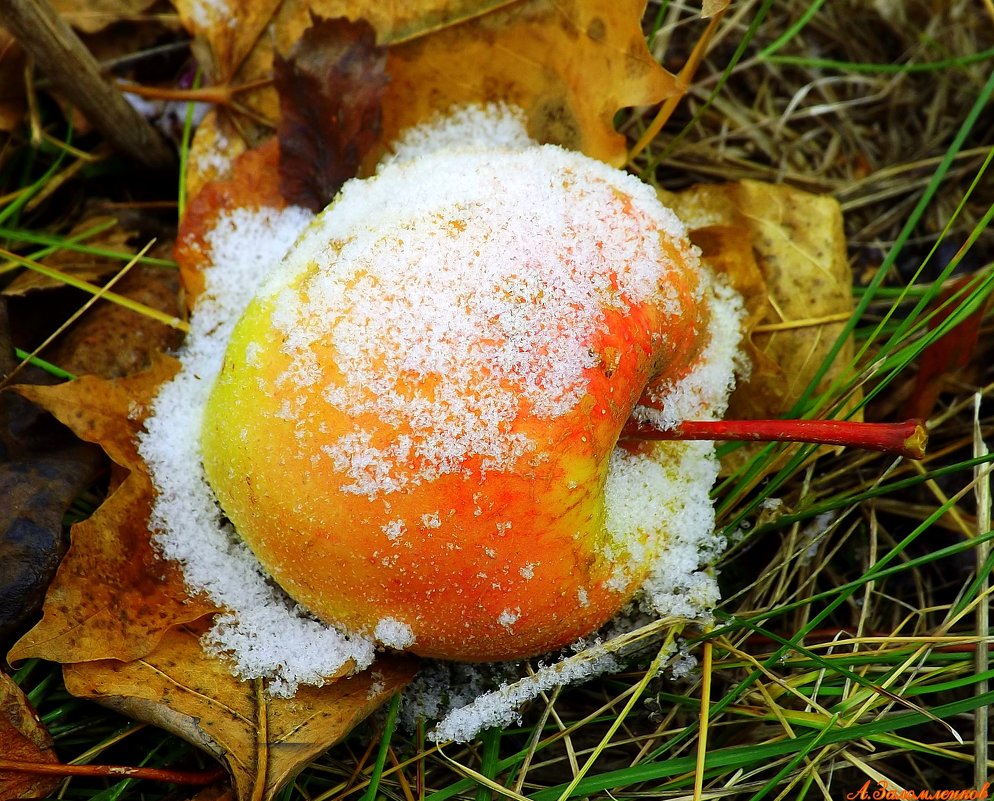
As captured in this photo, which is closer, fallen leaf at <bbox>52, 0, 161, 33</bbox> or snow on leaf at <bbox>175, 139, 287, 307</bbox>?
snow on leaf at <bbox>175, 139, 287, 307</bbox>

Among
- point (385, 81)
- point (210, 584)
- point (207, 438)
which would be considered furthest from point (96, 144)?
point (210, 584)

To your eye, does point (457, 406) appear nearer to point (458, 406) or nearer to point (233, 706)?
point (458, 406)

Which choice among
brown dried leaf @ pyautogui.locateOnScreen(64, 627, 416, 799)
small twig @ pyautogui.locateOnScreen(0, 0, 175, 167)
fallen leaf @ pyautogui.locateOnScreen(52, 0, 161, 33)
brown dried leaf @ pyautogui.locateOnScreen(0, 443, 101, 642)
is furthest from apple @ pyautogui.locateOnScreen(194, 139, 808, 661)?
fallen leaf @ pyautogui.locateOnScreen(52, 0, 161, 33)

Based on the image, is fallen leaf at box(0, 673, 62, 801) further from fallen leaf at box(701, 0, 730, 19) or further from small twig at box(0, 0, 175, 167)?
fallen leaf at box(701, 0, 730, 19)

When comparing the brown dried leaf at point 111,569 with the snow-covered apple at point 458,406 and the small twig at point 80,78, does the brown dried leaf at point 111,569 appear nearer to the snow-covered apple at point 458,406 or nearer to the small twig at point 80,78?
the snow-covered apple at point 458,406

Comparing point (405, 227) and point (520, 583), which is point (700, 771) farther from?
point (405, 227)

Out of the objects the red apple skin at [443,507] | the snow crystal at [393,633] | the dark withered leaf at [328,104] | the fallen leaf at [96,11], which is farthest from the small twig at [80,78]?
the snow crystal at [393,633]
